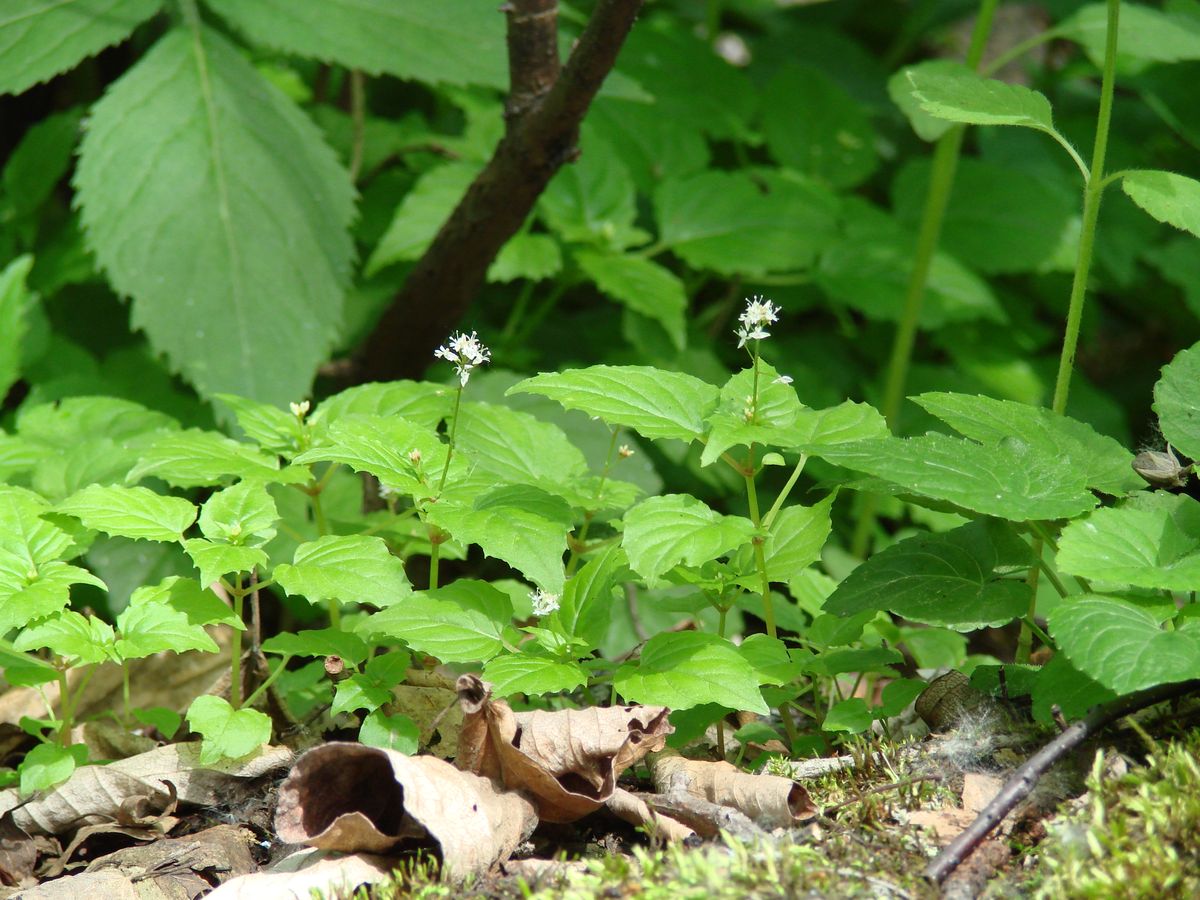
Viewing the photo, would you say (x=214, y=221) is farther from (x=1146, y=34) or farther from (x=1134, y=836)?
(x=1146, y=34)

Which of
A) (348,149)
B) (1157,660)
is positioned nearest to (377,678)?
(1157,660)

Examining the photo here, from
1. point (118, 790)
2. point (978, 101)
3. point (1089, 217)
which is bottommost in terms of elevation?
point (118, 790)

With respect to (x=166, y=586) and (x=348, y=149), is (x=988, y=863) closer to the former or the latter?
(x=166, y=586)

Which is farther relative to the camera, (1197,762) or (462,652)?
(462,652)

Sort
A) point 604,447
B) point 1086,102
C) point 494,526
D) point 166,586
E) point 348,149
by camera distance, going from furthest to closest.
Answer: point 1086,102 < point 348,149 < point 604,447 < point 166,586 < point 494,526

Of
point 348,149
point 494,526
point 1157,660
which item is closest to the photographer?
point 1157,660

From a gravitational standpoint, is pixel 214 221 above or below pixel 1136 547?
above

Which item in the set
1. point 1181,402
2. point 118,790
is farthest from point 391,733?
point 1181,402

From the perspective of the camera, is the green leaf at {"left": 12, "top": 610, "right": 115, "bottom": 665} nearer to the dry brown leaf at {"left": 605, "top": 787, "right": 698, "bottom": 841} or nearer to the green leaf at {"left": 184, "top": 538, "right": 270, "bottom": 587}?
the green leaf at {"left": 184, "top": 538, "right": 270, "bottom": 587}
